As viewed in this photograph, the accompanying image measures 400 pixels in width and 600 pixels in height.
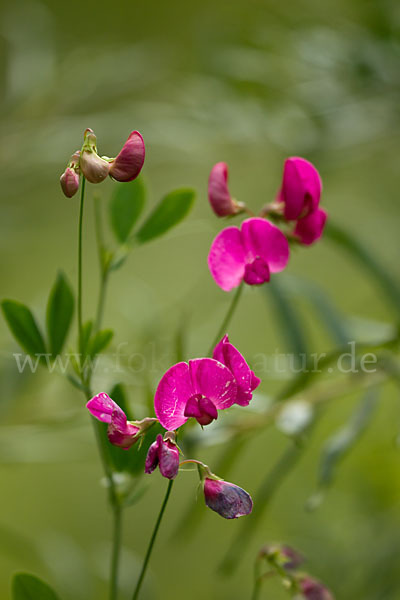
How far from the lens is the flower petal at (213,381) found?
29cm

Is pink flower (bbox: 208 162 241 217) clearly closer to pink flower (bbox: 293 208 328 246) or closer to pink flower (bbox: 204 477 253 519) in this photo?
pink flower (bbox: 293 208 328 246)

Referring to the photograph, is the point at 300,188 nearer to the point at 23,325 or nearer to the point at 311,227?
the point at 311,227

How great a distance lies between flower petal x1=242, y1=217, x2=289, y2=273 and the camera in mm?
359

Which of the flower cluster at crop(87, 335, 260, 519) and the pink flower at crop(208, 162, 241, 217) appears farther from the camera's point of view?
the pink flower at crop(208, 162, 241, 217)

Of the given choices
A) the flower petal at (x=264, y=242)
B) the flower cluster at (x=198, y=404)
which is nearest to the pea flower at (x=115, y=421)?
the flower cluster at (x=198, y=404)

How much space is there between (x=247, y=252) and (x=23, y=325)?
0.40ft

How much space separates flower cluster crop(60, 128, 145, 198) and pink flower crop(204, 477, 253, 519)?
0.14 meters

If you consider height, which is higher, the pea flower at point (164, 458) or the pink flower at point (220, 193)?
the pink flower at point (220, 193)

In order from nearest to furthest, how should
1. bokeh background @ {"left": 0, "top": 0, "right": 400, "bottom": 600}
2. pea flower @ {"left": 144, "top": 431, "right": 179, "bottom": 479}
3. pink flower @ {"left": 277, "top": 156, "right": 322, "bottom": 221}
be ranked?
pea flower @ {"left": 144, "top": 431, "right": 179, "bottom": 479} < pink flower @ {"left": 277, "top": 156, "right": 322, "bottom": 221} < bokeh background @ {"left": 0, "top": 0, "right": 400, "bottom": 600}

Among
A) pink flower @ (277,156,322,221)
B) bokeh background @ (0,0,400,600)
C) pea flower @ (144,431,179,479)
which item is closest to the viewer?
pea flower @ (144,431,179,479)

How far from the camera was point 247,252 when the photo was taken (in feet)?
1.19

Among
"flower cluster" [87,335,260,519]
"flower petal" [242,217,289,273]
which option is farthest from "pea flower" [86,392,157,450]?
"flower petal" [242,217,289,273]

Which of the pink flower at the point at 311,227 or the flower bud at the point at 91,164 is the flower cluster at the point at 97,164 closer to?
the flower bud at the point at 91,164

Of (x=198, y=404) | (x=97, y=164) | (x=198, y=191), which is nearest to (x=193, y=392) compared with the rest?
(x=198, y=404)
